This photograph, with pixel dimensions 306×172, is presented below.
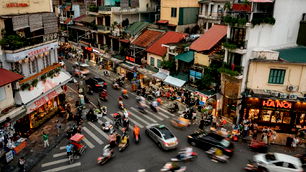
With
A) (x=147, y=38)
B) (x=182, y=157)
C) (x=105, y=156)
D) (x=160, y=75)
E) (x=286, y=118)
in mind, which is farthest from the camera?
(x=147, y=38)

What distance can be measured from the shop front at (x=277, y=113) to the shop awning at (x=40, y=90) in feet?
66.6

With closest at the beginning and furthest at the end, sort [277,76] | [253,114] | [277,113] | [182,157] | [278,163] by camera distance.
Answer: [278,163] < [182,157] < [277,76] < [277,113] < [253,114]

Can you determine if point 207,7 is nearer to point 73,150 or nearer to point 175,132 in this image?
point 175,132

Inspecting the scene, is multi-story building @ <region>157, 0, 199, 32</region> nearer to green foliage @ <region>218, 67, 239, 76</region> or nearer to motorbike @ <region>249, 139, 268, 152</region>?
green foliage @ <region>218, 67, 239, 76</region>

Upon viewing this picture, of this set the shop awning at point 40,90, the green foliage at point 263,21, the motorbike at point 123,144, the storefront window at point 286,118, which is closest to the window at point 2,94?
the shop awning at point 40,90

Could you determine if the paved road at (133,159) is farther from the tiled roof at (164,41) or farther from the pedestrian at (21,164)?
the tiled roof at (164,41)

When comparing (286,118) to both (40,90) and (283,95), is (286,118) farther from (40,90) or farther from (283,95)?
(40,90)

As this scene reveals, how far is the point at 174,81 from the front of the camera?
31547 mm

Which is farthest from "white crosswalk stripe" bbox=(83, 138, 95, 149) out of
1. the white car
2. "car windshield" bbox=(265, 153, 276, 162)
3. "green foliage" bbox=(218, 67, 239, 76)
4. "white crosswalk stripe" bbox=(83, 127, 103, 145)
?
"green foliage" bbox=(218, 67, 239, 76)

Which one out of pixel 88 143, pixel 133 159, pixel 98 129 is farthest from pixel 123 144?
pixel 98 129

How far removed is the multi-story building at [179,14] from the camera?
37.8 m

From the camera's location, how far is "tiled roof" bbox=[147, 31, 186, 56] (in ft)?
114

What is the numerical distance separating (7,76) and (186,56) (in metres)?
19.6

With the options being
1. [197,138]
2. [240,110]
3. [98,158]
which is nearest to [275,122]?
[240,110]
